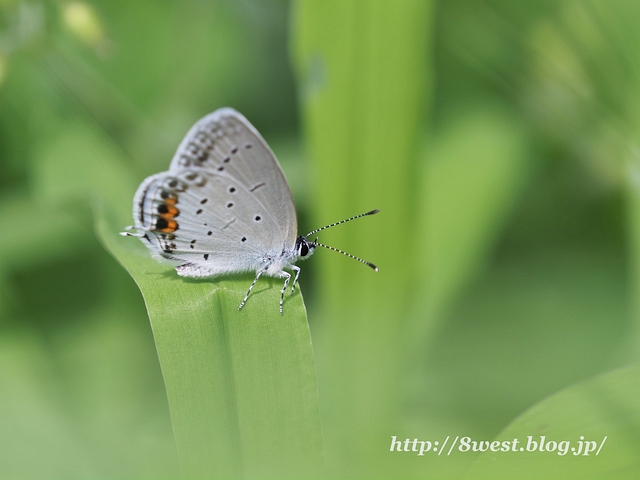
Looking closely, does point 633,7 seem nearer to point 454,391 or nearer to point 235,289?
point 454,391

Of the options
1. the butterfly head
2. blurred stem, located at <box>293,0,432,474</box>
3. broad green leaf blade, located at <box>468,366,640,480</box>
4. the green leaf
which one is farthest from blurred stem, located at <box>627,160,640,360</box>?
the butterfly head

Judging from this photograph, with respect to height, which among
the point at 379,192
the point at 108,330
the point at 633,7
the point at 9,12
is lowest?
the point at 108,330

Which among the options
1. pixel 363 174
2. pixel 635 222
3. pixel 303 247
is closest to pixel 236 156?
pixel 303 247

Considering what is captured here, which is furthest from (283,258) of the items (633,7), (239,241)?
(633,7)

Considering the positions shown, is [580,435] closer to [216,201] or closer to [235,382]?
[235,382]

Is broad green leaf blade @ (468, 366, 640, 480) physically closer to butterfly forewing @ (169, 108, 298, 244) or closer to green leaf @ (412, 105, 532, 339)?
butterfly forewing @ (169, 108, 298, 244)
